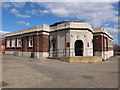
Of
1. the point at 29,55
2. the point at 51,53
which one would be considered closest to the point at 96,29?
the point at 51,53

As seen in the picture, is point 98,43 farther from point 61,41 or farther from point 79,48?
point 61,41

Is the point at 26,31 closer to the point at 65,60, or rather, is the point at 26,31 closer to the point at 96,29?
the point at 65,60

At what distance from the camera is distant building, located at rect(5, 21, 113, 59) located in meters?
20.7

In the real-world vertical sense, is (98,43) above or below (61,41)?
below

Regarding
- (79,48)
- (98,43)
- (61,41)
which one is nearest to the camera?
(61,41)

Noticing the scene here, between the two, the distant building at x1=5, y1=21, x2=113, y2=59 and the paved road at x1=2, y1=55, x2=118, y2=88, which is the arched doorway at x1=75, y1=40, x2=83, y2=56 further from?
the paved road at x1=2, y1=55, x2=118, y2=88

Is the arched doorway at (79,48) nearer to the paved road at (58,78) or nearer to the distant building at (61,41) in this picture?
the distant building at (61,41)

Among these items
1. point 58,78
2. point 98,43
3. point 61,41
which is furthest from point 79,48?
point 58,78

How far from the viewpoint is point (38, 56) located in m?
23.6

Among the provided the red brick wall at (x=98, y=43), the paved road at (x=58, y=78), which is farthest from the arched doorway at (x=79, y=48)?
the paved road at (x=58, y=78)

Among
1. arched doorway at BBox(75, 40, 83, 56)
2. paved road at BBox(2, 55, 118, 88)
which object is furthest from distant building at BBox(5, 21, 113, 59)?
paved road at BBox(2, 55, 118, 88)

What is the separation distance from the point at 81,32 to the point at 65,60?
5.61 m

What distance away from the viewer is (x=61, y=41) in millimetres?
21766

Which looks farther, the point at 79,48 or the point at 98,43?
the point at 98,43
